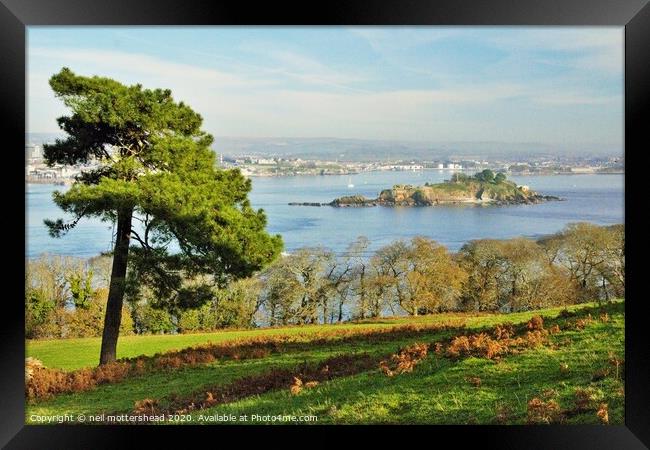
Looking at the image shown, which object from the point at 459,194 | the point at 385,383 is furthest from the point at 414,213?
the point at 385,383

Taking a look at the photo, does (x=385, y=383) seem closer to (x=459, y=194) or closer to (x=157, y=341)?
(x=459, y=194)

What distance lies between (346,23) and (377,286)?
2.11 meters

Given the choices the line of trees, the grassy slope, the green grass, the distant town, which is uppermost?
the distant town

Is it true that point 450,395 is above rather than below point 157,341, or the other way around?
below

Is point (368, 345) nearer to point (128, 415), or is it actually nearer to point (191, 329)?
point (191, 329)

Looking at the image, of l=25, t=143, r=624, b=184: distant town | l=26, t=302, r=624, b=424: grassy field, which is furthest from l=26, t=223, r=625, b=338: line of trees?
l=25, t=143, r=624, b=184: distant town

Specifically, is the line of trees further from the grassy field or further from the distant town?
the distant town

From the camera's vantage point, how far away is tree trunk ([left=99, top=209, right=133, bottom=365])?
19.4 feet

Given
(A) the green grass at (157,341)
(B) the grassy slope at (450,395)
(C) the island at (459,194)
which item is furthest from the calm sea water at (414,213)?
(B) the grassy slope at (450,395)

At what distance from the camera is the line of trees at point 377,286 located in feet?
19.7

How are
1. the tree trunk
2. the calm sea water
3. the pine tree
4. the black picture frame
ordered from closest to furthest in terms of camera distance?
the black picture frame → the pine tree → the tree trunk → the calm sea water

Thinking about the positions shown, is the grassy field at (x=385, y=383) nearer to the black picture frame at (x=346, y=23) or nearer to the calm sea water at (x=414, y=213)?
the black picture frame at (x=346, y=23)

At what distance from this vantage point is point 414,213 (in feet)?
19.9

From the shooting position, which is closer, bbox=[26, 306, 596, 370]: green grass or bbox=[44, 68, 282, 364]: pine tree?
bbox=[44, 68, 282, 364]: pine tree
